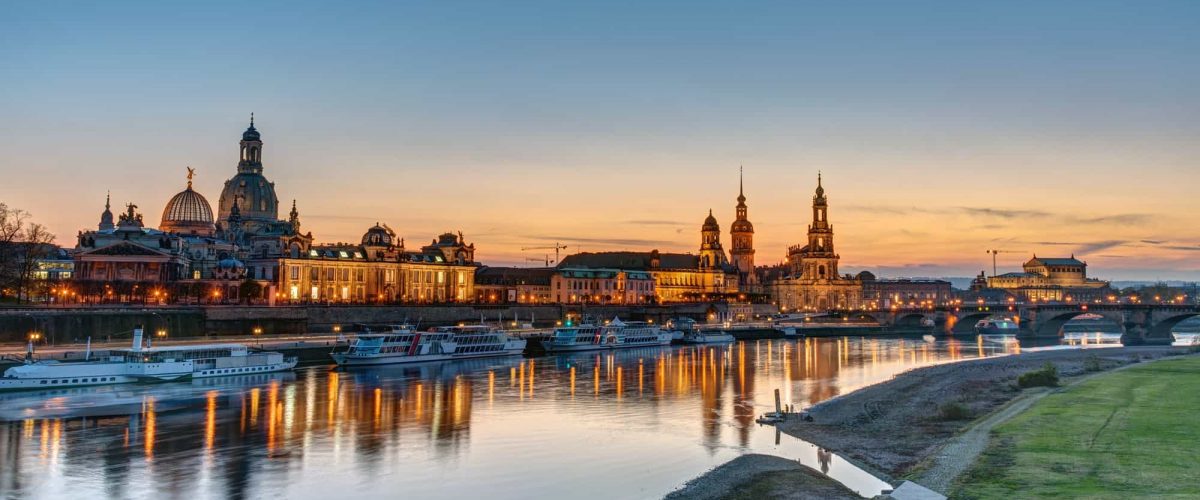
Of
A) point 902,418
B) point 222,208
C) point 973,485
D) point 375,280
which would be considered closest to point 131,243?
point 375,280

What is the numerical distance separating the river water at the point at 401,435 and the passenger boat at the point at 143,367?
5.38ft

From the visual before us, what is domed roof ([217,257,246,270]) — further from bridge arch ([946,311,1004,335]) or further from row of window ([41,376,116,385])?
bridge arch ([946,311,1004,335])

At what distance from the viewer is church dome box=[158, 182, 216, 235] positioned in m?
172

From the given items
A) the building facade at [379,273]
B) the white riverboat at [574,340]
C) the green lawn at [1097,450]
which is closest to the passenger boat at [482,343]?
the white riverboat at [574,340]

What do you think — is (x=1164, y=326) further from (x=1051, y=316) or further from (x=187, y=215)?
(x=187, y=215)

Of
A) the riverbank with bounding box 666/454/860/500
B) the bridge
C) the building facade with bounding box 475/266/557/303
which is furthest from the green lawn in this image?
the building facade with bounding box 475/266/557/303

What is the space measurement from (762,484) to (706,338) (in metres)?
105

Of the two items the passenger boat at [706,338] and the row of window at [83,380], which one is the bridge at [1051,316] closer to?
the passenger boat at [706,338]

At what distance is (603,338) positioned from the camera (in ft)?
402

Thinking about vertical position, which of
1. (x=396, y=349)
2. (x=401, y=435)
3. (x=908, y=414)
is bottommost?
(x=401, y=435)

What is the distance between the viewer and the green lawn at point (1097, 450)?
92.5ft

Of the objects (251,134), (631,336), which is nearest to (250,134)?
(251,134)

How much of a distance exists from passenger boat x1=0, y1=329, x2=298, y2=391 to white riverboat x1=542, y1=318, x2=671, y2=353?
128 ft

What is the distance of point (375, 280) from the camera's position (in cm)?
16162
